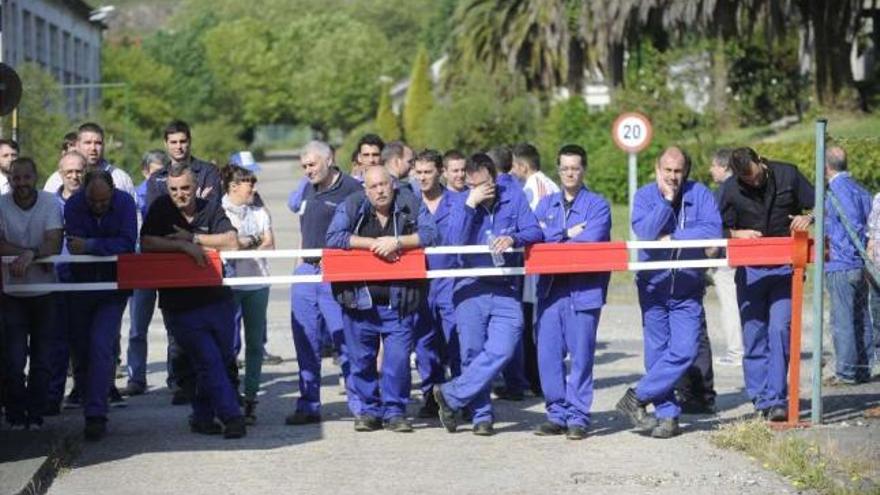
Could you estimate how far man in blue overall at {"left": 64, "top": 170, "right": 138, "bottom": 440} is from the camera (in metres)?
10.9

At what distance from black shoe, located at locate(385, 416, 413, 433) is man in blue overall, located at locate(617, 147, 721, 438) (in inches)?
55.5

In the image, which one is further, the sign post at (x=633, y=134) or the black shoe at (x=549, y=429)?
the sign post at (x=633, y=134)

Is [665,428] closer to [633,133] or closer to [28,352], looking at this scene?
[28,352]

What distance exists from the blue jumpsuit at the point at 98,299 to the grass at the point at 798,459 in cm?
388

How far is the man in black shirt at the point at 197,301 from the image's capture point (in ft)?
36.0

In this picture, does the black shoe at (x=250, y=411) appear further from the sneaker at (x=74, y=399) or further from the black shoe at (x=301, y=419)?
the sneaker at (x=74, y=399)

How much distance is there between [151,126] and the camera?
88188 mm

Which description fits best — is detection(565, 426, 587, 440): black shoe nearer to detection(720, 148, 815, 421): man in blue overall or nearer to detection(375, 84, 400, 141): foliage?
detection(720, 148, 815, 421): man in blue overall

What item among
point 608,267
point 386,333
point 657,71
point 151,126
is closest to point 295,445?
point 386,333

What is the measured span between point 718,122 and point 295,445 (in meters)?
34.4

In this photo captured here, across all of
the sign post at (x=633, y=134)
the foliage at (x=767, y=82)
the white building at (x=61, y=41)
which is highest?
the white building at (x=61, y=41)

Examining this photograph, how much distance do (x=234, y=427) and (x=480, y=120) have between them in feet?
140

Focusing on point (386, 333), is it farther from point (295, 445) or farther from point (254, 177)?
point (254, 177)

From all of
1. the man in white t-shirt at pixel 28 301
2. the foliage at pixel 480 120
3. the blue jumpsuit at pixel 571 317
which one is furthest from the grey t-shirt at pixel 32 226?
the foliage at pixel 480 120
